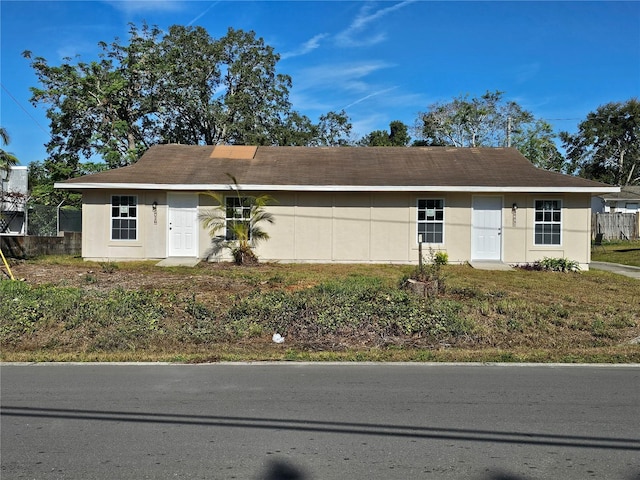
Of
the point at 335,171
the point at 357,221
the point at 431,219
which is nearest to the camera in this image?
the point at 357,221

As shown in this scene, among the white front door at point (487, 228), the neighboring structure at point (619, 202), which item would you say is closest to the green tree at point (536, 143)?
the neighboring structure at point (619, 202)

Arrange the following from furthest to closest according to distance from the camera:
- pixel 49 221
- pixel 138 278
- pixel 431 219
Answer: pixel 49 221, pixel 431 219, pixel 138 278

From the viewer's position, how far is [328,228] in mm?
17297

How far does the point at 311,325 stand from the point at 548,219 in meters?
11.5

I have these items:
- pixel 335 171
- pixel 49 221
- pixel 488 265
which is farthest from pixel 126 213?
pixel 488 265

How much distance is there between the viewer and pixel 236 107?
3338 cm

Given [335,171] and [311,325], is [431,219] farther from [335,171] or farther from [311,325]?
[311,325]

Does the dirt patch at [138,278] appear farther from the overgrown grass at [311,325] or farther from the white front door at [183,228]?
the white front door at [183,228]

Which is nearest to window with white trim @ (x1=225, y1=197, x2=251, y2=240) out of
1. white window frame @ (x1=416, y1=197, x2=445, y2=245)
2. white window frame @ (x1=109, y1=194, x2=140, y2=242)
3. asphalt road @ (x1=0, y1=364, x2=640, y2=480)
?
white window frame @ (x1=109, y1=194, x2=140, y2=242)

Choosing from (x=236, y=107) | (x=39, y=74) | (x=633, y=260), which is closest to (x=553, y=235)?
(x=633, y=260)

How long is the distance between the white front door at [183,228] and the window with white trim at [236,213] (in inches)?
40.0

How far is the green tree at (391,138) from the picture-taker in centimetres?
4506

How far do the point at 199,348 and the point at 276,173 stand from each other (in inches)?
429

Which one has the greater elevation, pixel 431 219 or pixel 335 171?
pixel 335 171
